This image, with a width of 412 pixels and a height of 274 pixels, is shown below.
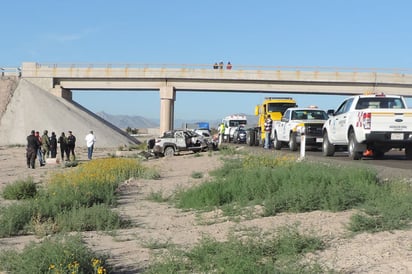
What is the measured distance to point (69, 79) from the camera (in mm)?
61531

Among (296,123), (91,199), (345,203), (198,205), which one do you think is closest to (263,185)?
(198,205)

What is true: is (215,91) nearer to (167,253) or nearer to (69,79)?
(69,79)

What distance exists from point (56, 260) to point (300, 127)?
1999 cm

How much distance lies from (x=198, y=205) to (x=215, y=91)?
47296 mm

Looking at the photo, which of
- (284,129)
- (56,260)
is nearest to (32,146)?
(284,129)

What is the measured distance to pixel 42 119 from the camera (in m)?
55.9

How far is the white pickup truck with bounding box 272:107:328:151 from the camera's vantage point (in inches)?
1032

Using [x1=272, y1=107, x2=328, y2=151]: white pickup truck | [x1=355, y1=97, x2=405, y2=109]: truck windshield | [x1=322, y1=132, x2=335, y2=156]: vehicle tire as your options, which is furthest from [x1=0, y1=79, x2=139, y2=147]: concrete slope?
[x1=355, y1=97, x2=405, y2=109]: truck windshield

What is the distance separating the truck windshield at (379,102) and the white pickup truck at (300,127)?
17.4 feet

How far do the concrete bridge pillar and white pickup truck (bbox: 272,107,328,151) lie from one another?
30066 millimetres

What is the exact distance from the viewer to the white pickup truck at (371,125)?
17688 millimetres

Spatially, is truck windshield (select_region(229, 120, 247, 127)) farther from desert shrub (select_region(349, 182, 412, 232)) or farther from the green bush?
desert shrub (select_region(349, 182, 412, 232))

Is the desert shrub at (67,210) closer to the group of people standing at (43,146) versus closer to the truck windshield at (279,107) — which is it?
the group of people standing at (43,146)

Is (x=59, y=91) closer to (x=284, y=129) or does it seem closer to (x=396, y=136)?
(x=284, y=129)
